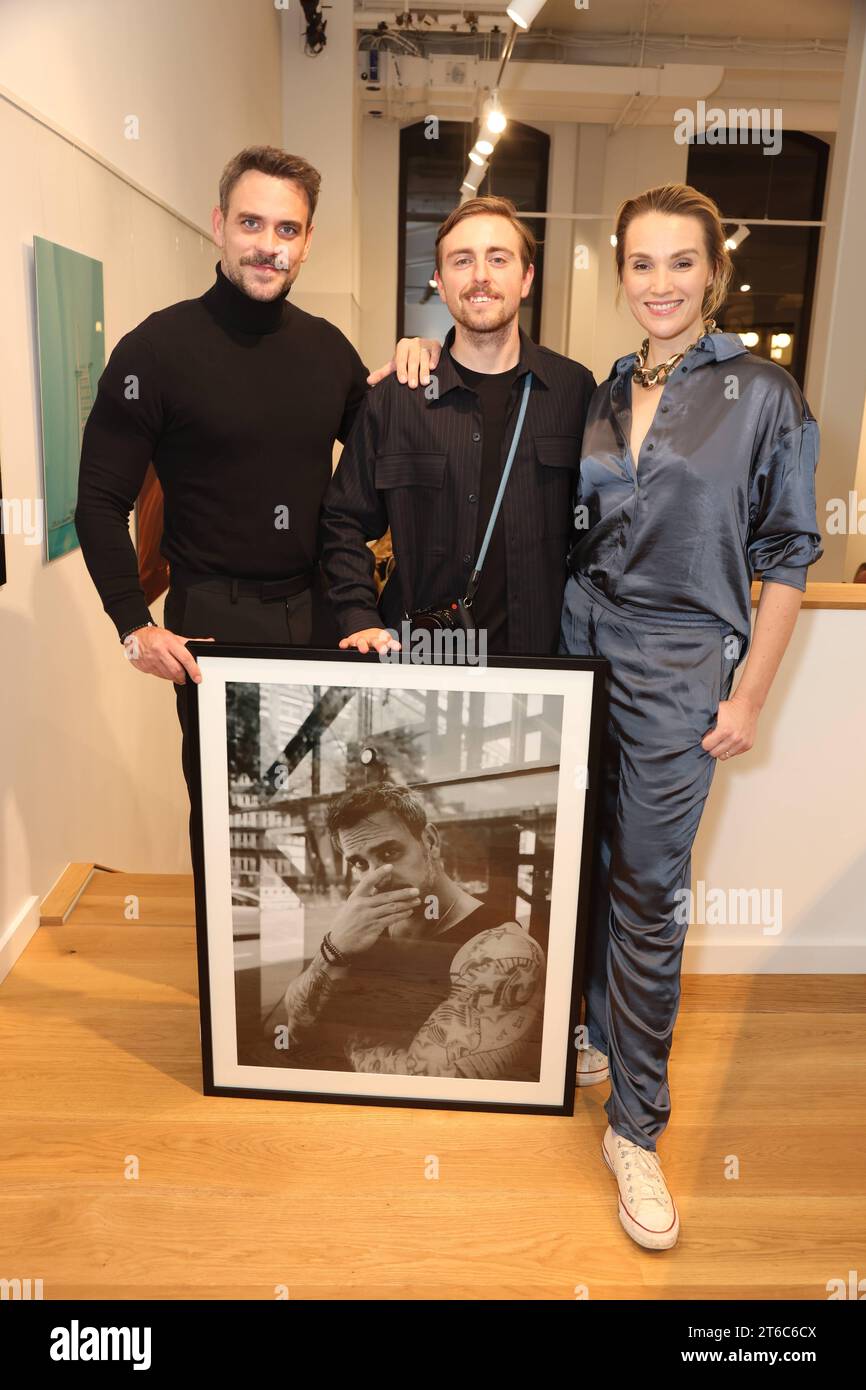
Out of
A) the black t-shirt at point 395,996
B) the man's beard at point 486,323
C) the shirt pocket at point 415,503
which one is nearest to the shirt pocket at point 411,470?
the shirt pocket at point 415,503

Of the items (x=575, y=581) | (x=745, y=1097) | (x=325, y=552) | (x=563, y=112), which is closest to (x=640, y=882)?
(x=575, y=581)

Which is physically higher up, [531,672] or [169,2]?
[169,2]

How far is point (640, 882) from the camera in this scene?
192cm

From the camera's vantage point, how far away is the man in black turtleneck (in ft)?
6.76

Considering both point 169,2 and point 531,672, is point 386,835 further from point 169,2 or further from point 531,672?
point 169,2

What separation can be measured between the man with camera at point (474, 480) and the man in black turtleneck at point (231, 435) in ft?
0.57

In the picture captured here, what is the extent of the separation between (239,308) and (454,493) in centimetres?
59

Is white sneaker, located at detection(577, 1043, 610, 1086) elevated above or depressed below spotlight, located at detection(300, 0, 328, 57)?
below

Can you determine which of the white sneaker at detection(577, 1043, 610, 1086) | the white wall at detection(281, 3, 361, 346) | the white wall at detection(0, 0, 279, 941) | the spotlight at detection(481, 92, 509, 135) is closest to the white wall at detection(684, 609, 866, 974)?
the white sneaker at detection(577, 1043, 610, 1086)

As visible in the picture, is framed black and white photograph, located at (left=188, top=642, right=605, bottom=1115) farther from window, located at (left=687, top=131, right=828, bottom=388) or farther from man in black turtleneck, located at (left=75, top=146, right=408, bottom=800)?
window, located at (left=687, top=131, right=828, bottom=388)

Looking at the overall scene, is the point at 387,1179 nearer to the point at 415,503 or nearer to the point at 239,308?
the point at 415,503

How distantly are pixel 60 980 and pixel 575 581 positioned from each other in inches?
63.8

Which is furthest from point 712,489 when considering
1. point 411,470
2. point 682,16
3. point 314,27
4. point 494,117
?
point 682,16

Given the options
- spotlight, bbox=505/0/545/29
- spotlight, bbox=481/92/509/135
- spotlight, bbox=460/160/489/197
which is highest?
spotlight, bbox=481/92/509/135
